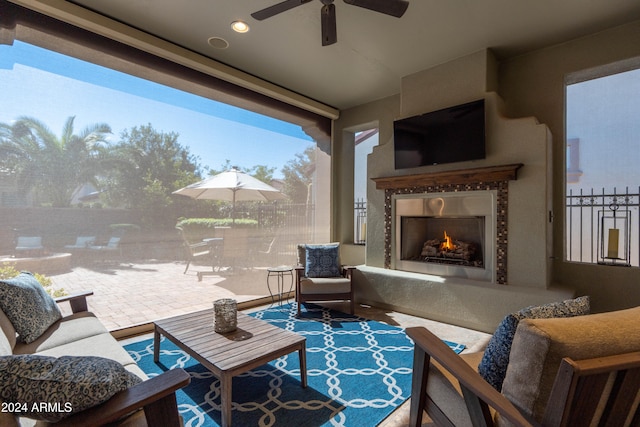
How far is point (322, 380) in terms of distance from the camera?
2.24m

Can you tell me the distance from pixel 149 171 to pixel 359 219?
3.24m

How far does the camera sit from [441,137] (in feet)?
12.2

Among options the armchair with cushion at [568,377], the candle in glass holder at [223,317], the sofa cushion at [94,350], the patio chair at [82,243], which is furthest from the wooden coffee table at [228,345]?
the patio chair at [82,243]

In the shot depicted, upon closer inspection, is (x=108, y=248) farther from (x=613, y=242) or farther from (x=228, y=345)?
(x=613, y=242)

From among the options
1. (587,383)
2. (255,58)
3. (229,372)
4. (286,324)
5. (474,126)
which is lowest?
(286,324)

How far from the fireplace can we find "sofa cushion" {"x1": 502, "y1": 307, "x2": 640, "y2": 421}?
2.55 metres

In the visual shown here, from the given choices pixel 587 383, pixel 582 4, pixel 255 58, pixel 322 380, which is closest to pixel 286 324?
pixel 322 380

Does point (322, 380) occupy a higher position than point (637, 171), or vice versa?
point (637, 171)

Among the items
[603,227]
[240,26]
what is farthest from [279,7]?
[603,227]

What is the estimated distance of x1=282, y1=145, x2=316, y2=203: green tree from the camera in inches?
188

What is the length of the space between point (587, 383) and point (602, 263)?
304 cm

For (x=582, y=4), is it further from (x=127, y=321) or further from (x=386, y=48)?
(x=127, y=321)

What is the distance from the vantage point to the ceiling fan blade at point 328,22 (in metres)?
2.29
